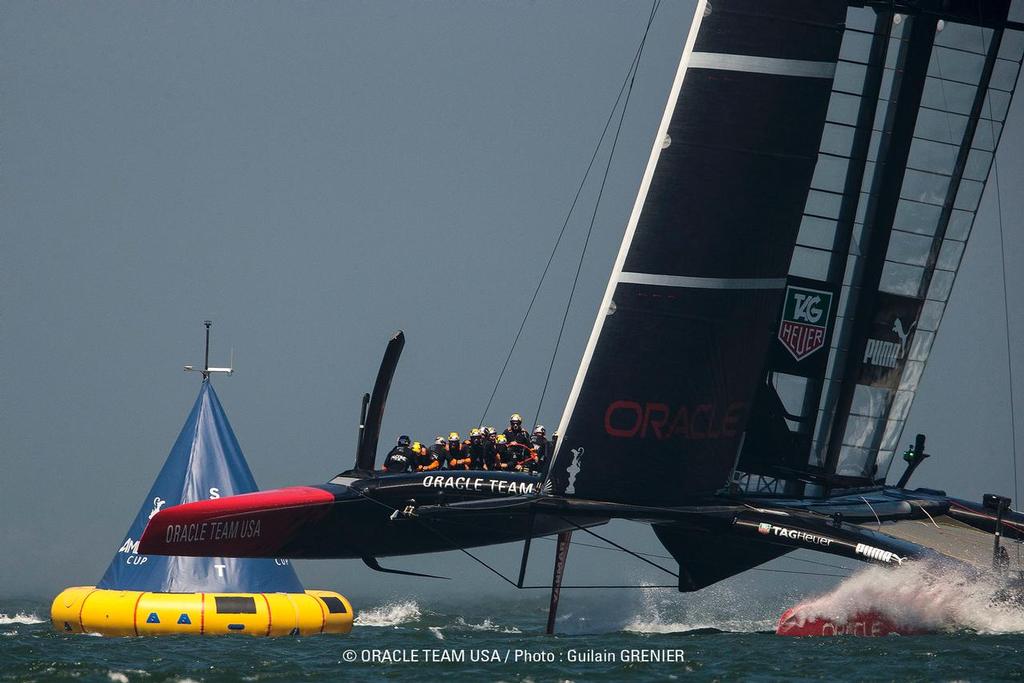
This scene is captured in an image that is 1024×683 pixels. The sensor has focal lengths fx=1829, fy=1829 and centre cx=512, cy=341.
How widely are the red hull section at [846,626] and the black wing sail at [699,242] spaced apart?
6.99ft

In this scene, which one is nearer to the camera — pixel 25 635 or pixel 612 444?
pixel 612 444

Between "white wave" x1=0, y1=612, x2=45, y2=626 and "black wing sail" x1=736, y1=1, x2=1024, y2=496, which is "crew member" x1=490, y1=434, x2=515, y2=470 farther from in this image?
"white wave" x1=0, y1=612, x2=45, y2=626

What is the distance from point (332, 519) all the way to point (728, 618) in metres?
6.23

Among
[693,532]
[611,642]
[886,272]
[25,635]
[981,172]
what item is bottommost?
[25,635]

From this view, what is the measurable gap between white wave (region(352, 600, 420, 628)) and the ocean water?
462 millimetres

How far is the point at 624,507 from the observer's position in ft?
60.4

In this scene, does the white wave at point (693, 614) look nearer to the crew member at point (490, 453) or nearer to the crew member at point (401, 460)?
the crew member at point (490, 453)

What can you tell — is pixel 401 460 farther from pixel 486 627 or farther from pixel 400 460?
pixel 486 627

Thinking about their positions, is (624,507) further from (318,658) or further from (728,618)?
(728,618)

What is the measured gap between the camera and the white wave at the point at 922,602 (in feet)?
61.8

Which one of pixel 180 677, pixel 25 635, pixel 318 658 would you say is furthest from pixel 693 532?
pixel 25 635

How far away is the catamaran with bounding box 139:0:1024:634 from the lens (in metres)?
18.2

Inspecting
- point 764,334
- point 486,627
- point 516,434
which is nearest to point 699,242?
point 764,334

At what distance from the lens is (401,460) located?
20.4 m
